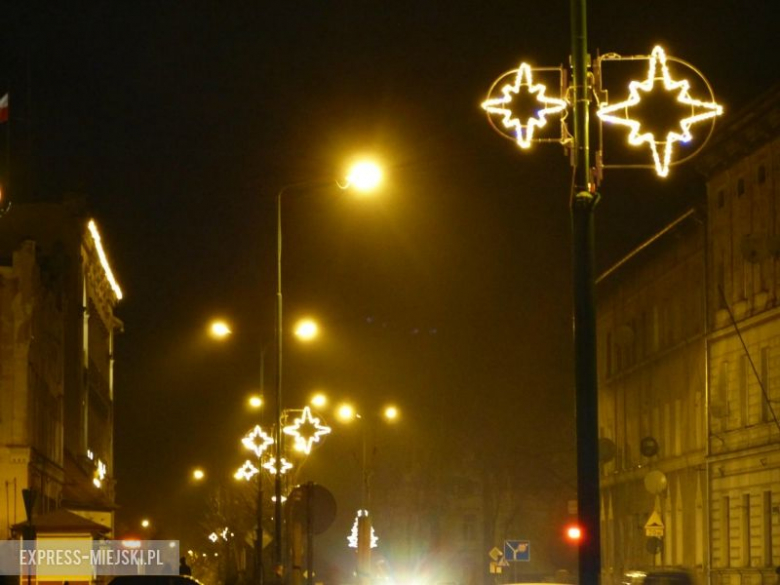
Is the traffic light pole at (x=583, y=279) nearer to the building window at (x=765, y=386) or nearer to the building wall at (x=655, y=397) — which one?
the building wall at (x=655, y=397)

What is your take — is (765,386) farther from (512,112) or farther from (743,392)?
(512,112)

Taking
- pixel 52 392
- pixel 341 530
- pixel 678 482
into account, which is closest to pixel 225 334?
pixel 52 392

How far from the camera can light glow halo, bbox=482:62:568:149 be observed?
14891 mm

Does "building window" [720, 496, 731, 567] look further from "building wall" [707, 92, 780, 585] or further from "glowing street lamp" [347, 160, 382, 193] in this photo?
"glowing street lamp" [347, 160, 382, 193]

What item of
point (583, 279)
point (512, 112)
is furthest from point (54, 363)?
point (583, 279)

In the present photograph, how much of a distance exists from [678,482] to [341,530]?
197ft

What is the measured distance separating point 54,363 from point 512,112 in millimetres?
46582

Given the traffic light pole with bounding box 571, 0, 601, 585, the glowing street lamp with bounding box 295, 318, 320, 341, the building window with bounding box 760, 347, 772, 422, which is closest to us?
the traffic light pole with bounding box 571, 0, 601, 585

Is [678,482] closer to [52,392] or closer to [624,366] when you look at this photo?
[624,366]

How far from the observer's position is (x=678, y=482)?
60188 mm

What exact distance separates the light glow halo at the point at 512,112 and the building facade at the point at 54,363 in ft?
98.6

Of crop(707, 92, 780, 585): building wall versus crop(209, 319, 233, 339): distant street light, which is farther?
crop(707, 92, 780, 585): building wall

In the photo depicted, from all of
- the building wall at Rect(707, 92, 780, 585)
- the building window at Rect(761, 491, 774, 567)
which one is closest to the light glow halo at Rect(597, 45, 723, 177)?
the building wall at Rect(707, 92, 780, 585)

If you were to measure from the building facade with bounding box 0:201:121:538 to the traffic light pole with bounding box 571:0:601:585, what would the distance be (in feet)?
98.8
